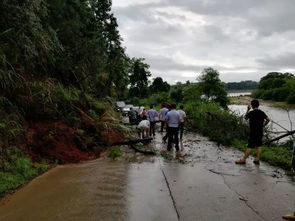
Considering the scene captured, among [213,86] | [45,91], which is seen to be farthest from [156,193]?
[213,86]

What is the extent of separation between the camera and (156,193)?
711cm

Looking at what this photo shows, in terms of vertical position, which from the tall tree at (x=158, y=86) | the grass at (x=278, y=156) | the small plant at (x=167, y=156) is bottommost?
the small plant at (x=167, y=156)

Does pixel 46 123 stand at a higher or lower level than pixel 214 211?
higher

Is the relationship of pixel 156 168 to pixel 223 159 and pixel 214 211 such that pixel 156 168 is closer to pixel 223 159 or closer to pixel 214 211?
pixel 223 159

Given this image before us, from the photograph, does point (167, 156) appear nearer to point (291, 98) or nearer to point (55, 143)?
point (55, 143)

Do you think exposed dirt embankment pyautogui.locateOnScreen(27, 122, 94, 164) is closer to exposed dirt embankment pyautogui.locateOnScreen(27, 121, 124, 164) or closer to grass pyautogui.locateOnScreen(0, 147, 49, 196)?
exposed dirt embankment pyautogui.locateOnScreen(27, 121, 124, 164)

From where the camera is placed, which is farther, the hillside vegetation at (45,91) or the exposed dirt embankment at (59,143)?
the exposed dirt embankment at (59,143)

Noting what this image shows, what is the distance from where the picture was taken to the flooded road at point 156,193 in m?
5.83

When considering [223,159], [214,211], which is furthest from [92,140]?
[214,211]

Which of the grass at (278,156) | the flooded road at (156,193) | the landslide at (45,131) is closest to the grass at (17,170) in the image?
the landslide at (45,131)

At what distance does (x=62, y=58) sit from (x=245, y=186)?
1002 centimetres

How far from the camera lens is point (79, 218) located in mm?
5641

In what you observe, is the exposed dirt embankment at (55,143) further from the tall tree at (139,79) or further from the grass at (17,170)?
the tall tree at (139,79)

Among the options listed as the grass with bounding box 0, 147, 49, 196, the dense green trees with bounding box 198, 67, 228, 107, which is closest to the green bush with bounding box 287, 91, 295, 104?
the dense green trees with bounding box 198, 67, 228, 107
